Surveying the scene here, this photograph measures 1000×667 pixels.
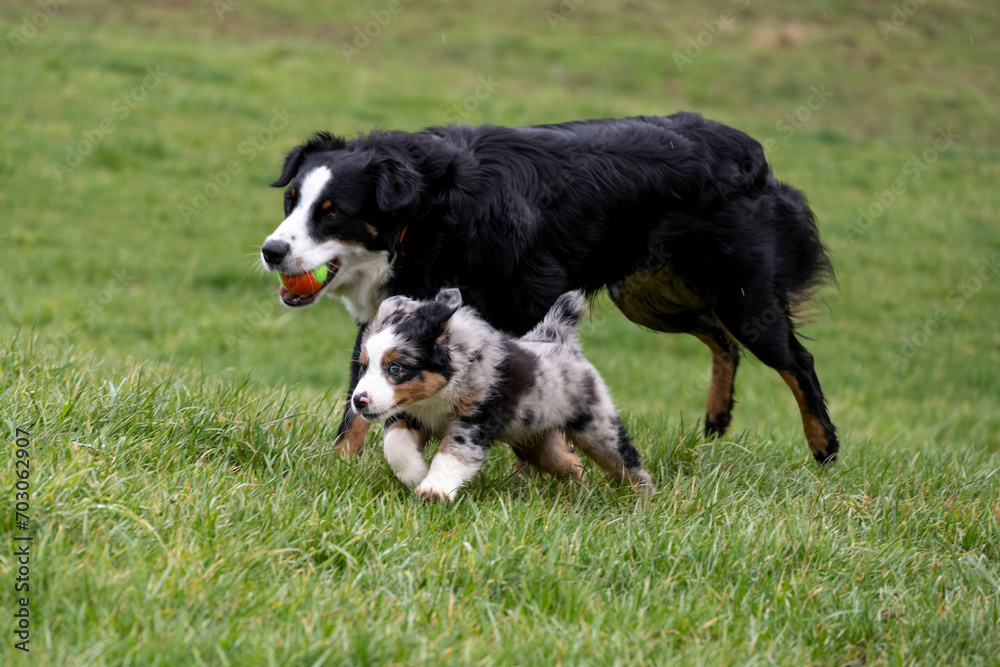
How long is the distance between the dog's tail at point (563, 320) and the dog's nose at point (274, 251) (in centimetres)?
105

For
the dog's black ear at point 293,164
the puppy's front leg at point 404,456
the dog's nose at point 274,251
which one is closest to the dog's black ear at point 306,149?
the dog's black ear at point 293,164

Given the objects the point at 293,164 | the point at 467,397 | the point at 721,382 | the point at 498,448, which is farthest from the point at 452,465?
the point at 721,382

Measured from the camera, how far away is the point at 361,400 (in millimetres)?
3342

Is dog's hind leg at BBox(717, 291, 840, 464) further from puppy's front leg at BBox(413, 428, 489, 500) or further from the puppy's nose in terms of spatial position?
the puppy's nose

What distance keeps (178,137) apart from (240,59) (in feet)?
10.0

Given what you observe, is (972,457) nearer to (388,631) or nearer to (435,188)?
(435,188)

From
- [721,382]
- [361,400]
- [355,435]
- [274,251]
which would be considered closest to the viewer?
[361,400]

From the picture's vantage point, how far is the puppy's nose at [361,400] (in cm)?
334

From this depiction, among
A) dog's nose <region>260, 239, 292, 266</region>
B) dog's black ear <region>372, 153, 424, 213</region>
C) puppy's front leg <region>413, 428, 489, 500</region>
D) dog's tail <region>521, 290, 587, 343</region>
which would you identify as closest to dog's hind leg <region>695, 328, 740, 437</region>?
dog's tail <region>521, 290, 587, 343</region>

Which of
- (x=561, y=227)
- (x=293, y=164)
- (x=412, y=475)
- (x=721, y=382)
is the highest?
(x=293, y=164)

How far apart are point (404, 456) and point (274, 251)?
1.03 m

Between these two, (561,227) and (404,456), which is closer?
(404,456)

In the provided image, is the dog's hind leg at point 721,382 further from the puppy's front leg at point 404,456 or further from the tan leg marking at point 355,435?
the puppy's front leg at point 404,456

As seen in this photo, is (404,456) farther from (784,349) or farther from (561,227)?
(784,349)
